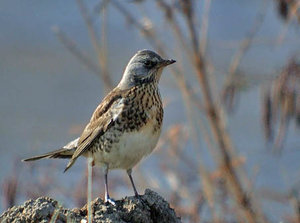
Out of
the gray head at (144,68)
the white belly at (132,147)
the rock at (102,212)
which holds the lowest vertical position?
the rock at (102,212)

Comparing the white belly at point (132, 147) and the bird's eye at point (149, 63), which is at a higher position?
the bird's eye at point (149, 63)

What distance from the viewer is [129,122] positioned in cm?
598

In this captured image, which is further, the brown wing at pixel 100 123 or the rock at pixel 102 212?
the brown wing at pixel 100 123

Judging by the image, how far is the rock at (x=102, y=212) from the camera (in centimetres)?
442

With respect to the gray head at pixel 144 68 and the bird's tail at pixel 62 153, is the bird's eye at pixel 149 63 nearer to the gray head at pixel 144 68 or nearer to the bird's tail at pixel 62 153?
the gray head at pixel 144 68

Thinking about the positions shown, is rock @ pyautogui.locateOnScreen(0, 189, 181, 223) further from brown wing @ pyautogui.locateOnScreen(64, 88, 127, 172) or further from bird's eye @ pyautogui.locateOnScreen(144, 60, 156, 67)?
bird's eye @ pyautogui.locateOnScreen(144, 60, 156, 67)

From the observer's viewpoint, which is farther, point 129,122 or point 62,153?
point 62,153

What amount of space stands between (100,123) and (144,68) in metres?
0.53

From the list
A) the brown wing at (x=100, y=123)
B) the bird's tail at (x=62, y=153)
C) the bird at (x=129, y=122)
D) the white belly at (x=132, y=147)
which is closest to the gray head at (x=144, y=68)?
the bird at (x=129, y=122)

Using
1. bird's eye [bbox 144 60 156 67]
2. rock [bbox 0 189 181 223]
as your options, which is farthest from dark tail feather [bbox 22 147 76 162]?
rock [bbox 0 189 181 223]

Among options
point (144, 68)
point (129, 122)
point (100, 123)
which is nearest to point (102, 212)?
point (129, 122)

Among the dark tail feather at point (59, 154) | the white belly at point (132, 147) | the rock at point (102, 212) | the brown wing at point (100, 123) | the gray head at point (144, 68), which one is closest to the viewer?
the rock at point (102, 212)

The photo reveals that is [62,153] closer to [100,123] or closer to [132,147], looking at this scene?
[100,123]

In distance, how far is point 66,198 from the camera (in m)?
8.03
